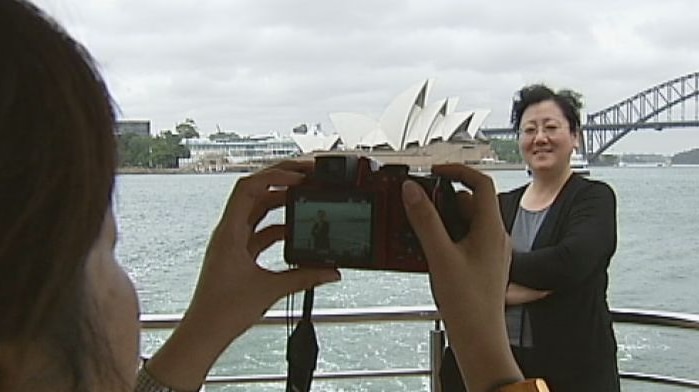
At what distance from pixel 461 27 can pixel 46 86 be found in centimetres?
407

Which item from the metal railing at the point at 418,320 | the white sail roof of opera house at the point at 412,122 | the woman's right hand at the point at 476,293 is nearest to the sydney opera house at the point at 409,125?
the white sail roof of opera house at the point at 412,122

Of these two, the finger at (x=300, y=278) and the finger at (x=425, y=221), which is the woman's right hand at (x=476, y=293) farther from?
the finger at (x=300, y=278)

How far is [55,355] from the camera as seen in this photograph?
0.30m

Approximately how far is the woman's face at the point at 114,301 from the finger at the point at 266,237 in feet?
1.03

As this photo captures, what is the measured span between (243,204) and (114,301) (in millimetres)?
299

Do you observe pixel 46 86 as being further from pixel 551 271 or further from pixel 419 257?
pixel 551 271

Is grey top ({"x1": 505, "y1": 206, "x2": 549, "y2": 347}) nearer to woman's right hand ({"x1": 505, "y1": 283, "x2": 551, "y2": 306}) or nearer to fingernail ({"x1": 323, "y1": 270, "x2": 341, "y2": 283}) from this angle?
woman's right hand ({"x1": 505, "y1": 283, "x2": 551, "y2": 306})

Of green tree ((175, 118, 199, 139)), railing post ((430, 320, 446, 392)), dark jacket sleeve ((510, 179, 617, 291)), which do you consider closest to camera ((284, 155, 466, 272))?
dark jacket sleeve ((510, 179, 617, 291))

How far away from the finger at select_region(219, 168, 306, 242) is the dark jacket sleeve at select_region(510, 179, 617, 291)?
0.80m

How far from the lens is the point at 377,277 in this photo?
2.88 feet

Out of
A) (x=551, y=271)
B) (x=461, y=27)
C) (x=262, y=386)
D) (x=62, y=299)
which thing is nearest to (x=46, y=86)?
(x=62, y=299)

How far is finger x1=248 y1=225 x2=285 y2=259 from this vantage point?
67cm

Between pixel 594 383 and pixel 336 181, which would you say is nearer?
pixel 336 181

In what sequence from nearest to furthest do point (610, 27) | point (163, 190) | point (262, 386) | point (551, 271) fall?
point (551, 271), point (262, 386), point (163, 190), point (610, 27)
